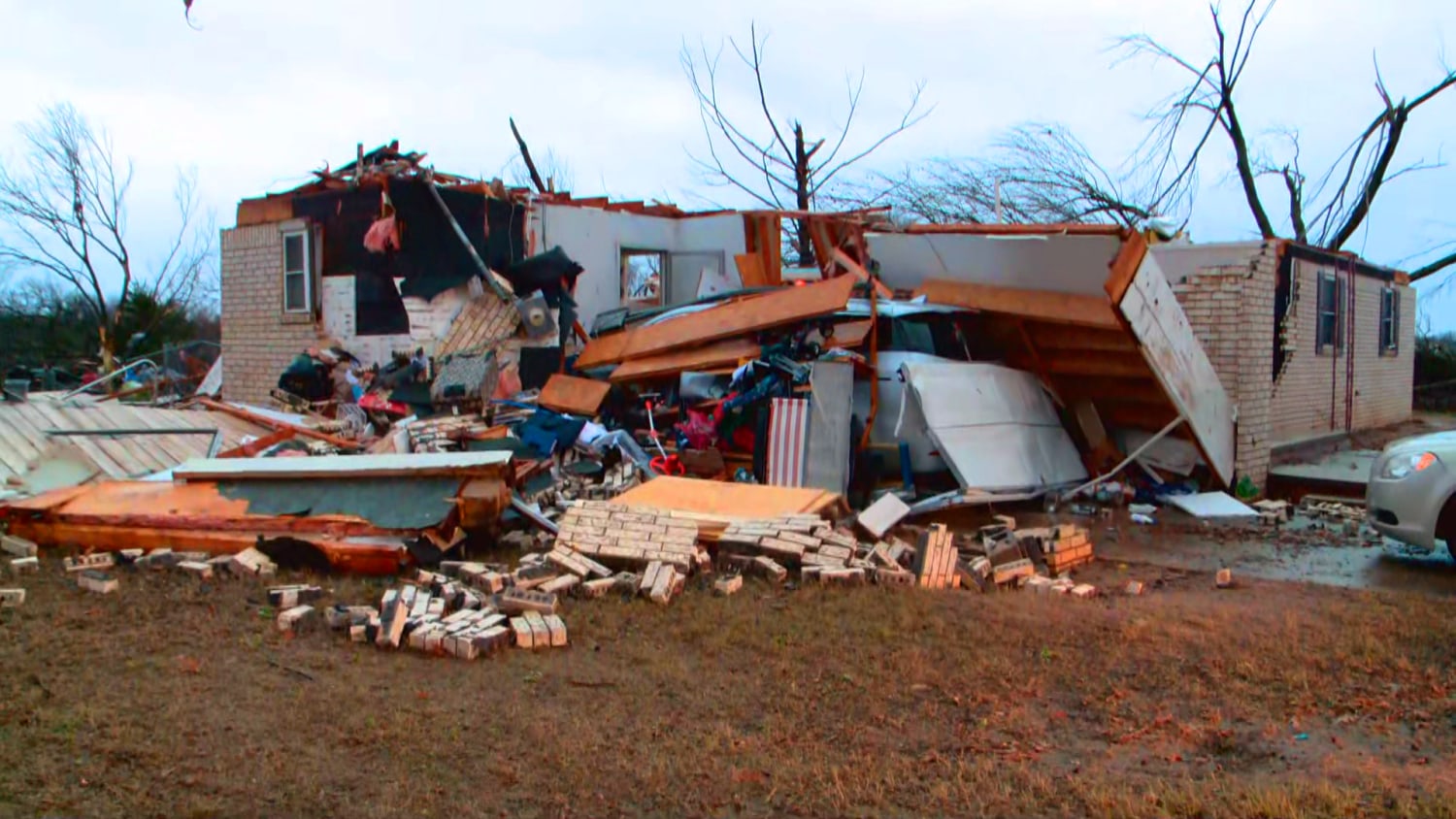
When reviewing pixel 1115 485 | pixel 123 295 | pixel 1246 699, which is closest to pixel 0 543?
pixel 1246 699

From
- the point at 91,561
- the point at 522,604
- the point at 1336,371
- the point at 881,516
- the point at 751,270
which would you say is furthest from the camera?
the point at 1336,371

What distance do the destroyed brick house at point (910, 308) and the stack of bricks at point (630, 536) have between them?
3328 millimetres

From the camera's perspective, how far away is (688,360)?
12031 millimetres

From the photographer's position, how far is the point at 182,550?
809 centimetres

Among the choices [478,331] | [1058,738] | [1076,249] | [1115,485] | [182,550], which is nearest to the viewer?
[1058,738]

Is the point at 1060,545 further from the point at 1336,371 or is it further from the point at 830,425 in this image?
the point at 1336,371

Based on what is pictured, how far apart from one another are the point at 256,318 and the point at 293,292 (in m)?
0.87

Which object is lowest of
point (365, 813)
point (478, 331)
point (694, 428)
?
point (365, 813)

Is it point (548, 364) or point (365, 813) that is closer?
point (365, 813)

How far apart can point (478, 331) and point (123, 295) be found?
915 inches

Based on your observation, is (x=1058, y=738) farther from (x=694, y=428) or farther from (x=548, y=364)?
(x=548, y=364)

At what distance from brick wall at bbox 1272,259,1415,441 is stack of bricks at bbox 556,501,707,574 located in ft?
30.8

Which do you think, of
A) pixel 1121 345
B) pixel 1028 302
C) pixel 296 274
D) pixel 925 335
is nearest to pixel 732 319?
pixel 925 335

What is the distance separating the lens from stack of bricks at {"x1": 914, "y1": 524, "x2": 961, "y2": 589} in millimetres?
7543
